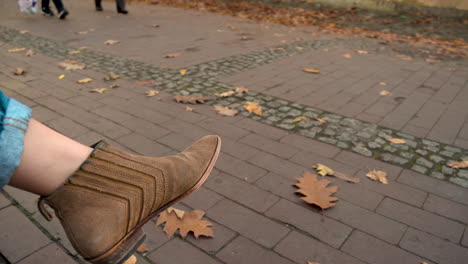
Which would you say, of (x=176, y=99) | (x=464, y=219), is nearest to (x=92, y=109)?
(x=176, y=99)

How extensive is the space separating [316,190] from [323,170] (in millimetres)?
278

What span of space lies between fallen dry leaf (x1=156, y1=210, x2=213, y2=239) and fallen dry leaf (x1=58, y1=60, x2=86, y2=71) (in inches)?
130

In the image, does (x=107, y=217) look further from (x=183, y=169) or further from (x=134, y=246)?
(x=183, y=169)

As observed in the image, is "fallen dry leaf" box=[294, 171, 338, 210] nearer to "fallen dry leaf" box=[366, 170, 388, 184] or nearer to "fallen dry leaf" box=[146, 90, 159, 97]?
"fallen dry leaf" box=[366, 170, 388, 184]

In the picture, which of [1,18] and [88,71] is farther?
[1,18]

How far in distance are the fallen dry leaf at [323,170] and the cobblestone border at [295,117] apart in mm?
402

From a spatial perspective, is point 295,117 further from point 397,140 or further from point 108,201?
point 108,201

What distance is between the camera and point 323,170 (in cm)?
251

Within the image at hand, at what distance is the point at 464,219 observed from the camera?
2.09 m

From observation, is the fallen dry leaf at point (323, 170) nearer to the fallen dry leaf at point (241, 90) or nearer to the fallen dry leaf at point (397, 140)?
the fallen dry leaf at point (397, 140)

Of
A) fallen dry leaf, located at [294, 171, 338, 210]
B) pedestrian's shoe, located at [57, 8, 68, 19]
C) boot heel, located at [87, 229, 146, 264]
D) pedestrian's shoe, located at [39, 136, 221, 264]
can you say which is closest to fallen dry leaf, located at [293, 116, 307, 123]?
fallen dry leaf, located at [294, 171, 338, 210]

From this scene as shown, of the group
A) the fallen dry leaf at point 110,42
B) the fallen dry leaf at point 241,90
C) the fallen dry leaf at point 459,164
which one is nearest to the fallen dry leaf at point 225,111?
the fallen dry leaf at point 241,90

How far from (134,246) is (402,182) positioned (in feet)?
5.89

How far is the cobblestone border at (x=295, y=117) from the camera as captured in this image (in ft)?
8.89
